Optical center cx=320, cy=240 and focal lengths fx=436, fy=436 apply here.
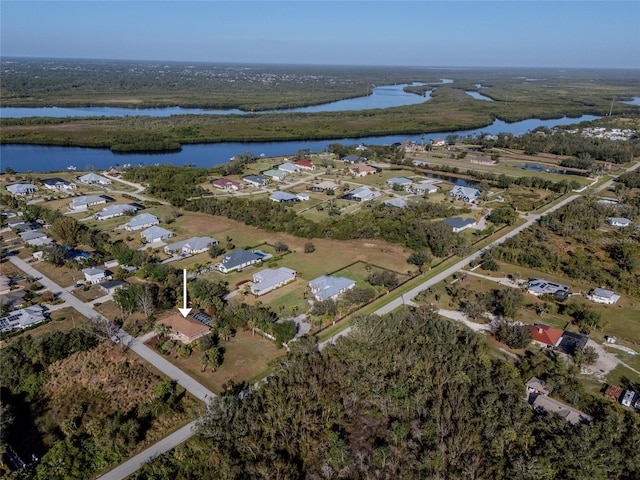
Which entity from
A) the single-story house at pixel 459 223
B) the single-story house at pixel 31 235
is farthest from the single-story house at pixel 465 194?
the single-story house at pixel 31 235

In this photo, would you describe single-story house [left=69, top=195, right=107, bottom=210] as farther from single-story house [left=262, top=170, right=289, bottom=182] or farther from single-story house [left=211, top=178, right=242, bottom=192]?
single-story house [left=262, top=170, right=289, bottom=182]

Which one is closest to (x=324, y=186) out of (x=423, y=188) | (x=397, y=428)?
(x=423, y=188)

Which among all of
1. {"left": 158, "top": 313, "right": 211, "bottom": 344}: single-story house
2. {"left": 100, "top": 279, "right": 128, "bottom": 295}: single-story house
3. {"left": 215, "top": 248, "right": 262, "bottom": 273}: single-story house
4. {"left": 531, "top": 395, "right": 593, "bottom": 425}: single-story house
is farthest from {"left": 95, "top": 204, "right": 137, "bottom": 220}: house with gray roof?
{"left": 531, "top": 395, "right": 593, "bottom": 425}: single-story house

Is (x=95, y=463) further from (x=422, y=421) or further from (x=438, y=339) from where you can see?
(x=438, y=339)

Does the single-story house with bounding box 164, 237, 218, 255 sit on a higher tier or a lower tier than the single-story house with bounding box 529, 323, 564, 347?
higher

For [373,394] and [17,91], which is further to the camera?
[17,91]

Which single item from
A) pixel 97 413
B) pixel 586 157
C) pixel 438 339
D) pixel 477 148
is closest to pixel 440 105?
pixel 477 148
